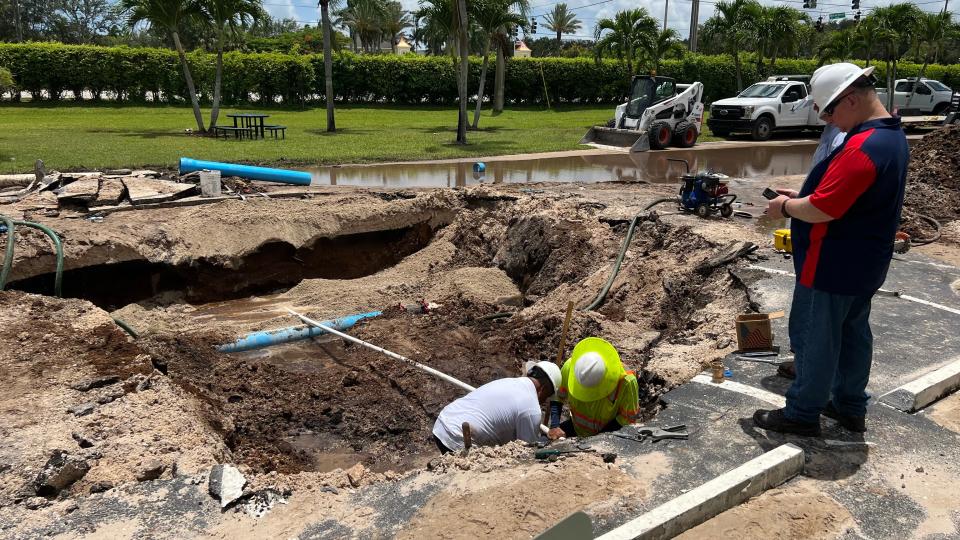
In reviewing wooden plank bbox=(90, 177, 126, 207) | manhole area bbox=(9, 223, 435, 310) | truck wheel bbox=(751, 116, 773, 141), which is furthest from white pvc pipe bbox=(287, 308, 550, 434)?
truck wheel bbox=(751, 116, 773, 141)

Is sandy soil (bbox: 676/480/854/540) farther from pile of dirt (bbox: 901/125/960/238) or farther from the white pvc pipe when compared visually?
A: pile of dirt (bbox: 901/125/960/238)

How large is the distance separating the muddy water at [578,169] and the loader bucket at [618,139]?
490 mm

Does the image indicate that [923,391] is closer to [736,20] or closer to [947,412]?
[947,412]

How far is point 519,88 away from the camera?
3775cm

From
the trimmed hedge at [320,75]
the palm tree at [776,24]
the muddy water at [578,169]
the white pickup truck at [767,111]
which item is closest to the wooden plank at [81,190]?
the muddy water at [578,169]

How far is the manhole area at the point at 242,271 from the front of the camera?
9.42 meters

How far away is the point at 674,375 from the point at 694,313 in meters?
1.90

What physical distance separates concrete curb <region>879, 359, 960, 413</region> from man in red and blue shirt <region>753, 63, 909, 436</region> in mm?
621

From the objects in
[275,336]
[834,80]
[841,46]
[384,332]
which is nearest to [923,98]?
[841,46]

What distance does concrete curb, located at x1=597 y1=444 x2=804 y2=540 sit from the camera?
10.9ft

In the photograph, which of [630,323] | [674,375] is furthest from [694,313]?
[674,375]

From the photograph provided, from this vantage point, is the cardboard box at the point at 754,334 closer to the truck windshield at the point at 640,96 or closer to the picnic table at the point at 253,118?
the truck windshield at the point at 640,96

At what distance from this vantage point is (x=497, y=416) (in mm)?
4789

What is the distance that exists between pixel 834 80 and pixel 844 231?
2.67 feet
